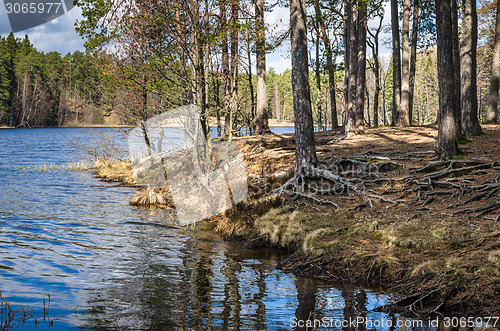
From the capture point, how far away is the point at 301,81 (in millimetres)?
10242

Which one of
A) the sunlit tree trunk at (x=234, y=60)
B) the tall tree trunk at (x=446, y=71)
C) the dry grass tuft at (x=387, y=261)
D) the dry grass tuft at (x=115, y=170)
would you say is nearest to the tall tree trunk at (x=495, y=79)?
the tall tree trunk at (x=446, y=71)

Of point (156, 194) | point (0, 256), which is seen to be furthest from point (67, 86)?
point (0, 256)

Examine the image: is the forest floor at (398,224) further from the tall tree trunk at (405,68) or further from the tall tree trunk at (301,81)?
the tall tree trunk at (405,68)

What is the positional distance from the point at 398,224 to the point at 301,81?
4.75 m

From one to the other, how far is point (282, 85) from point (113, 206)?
351ft

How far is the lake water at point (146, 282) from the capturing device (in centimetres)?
493

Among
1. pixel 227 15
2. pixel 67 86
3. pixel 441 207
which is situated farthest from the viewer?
pixel 67 86

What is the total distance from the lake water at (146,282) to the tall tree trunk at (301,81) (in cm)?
353

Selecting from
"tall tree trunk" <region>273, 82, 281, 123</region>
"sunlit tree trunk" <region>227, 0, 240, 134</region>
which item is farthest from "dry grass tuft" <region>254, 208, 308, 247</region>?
"tall tree trunk" <region>273, 82, 281, 123</region>

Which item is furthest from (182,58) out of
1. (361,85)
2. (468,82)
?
(468,82)

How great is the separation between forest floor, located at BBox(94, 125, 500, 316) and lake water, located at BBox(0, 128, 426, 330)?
1.98ft

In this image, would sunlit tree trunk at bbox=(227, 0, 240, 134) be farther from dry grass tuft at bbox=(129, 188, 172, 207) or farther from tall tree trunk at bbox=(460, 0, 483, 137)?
tall tree trunk at bbox=(460, 0, 483, 137)

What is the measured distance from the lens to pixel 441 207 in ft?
26.2

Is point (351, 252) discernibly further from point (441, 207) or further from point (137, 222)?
point (137, 222)
